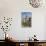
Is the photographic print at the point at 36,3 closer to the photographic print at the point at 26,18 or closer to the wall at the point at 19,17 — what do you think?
the wall at the point at 19,17

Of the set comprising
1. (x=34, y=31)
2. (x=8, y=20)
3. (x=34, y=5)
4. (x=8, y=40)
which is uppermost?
(x=34, y=5)

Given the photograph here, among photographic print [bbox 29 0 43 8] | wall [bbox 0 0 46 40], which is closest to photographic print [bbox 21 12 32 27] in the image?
wall [bbox 0 0 46 40]

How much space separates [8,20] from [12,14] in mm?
142

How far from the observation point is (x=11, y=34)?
252 cm

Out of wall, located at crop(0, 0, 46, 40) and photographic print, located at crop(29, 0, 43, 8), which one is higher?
photographic print, located at crop(29, 0, 43, 8)

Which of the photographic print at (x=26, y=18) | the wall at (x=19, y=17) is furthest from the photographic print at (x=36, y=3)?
the photographic print at (x=26, y=18)

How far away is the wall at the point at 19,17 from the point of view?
8.30 feet

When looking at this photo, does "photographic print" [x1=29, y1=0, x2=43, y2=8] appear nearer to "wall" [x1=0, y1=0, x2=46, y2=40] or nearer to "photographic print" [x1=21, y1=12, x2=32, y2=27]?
"wall" [x1=0, y1=0, x2=46, y2=40]

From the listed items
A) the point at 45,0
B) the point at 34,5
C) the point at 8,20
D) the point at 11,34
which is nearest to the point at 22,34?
the point at 11,34

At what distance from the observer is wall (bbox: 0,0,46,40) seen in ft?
8.30

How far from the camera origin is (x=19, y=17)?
2551 mm

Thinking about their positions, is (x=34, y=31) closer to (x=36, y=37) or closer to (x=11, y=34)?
(x=36, y=37)

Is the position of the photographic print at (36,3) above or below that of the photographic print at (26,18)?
above

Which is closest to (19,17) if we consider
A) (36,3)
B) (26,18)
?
(26,18)
